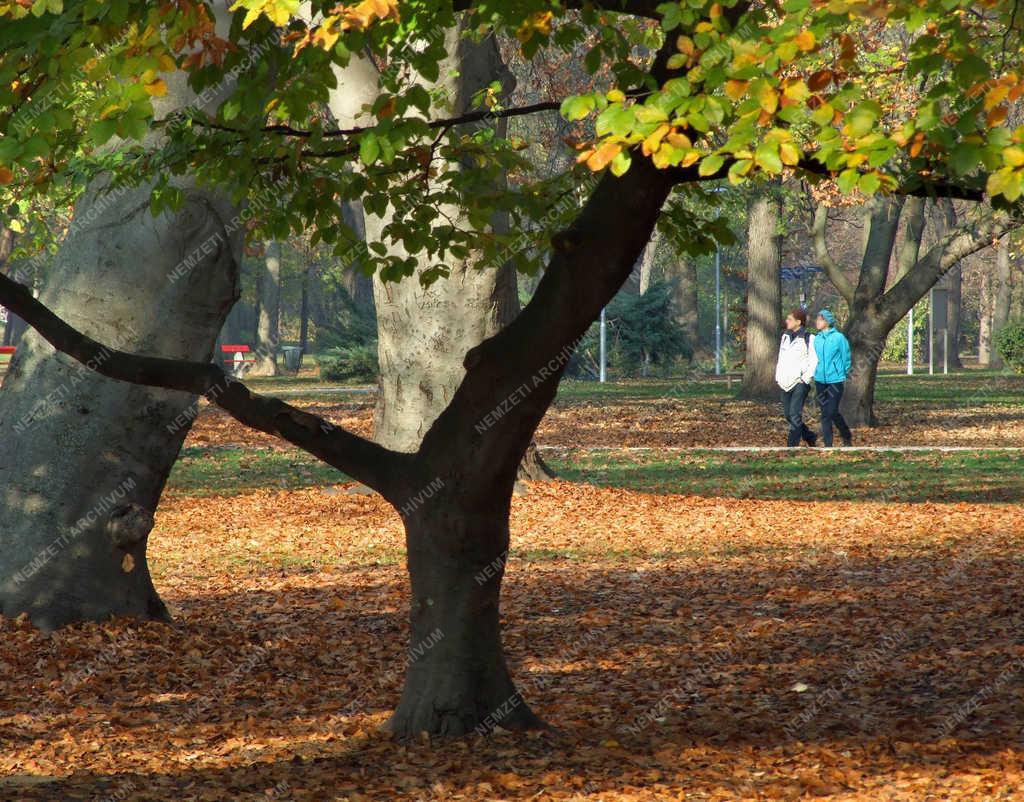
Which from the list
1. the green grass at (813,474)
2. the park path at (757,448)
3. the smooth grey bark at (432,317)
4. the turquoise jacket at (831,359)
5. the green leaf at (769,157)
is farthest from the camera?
the park path at (757,448)

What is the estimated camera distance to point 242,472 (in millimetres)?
17281

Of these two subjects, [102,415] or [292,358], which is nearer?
[102,415]

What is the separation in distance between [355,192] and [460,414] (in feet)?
3.80

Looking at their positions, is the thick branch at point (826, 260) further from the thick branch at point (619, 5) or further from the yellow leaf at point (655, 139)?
the yellow leaf at point (655, 139)

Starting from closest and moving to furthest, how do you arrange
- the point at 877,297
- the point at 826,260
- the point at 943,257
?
the point at 943,257 < the point at 877,297 < the point at 826,260

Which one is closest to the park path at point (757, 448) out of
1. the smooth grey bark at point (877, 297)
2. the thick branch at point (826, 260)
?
the smooth grey bark at point (877, 297)

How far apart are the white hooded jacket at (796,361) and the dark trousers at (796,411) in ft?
0.41

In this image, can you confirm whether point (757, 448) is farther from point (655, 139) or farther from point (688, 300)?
point (688, 300)

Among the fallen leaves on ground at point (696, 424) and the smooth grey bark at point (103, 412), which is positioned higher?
the smooth grey bark at point (103, 412)

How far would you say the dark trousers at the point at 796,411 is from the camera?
709 inches

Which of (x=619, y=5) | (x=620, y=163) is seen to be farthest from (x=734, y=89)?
(x=619, y=5)

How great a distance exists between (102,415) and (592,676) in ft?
9.42

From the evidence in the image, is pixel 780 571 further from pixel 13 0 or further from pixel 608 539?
pixel 13 0

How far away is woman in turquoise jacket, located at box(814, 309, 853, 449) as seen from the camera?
18.2 meters
